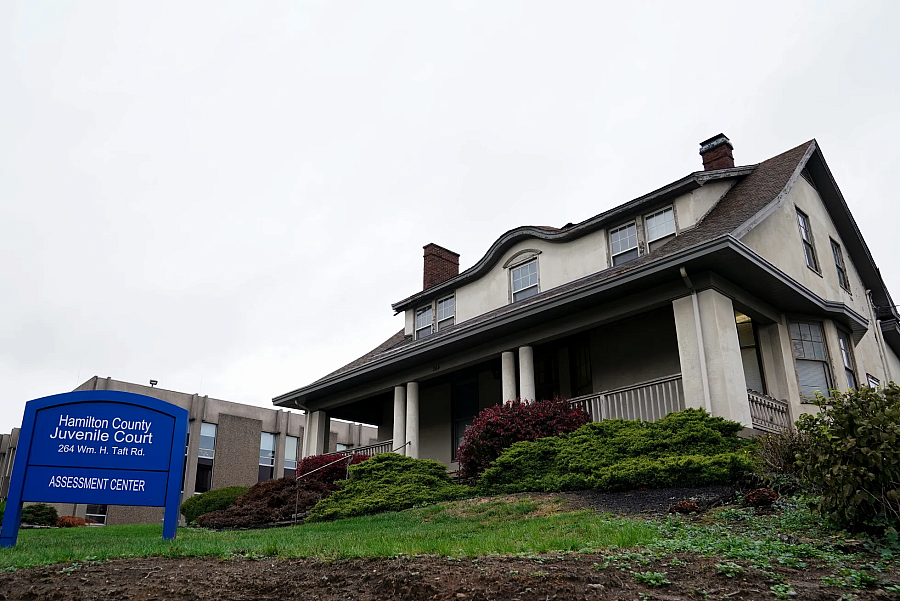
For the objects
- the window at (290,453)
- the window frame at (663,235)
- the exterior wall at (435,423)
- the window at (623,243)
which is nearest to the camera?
the window frame at (663,235)

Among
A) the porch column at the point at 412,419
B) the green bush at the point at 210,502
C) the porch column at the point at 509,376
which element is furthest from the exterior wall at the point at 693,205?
the green bush at the point at 210,502

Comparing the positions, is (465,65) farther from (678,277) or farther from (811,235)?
(811,235)

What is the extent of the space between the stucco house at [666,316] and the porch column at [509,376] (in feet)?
0.11

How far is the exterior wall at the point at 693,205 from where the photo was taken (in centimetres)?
1534

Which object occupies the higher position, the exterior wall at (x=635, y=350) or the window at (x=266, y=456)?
the window at (x=266, y=456)

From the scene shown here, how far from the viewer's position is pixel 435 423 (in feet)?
66.7

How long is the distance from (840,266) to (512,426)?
10.7 metres

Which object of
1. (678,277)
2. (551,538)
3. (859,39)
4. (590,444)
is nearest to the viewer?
(551,538)

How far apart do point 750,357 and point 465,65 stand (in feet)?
31.5

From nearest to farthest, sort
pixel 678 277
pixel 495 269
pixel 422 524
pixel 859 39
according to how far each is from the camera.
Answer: pixel 422 524 < pixel 678 277 < pixel 859 39 < pixel 495 269

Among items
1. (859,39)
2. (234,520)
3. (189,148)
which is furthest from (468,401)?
(859,39)

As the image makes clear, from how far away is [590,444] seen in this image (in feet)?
38.3

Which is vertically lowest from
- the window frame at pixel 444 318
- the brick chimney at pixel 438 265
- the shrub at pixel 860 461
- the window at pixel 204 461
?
the shrub at pixel 860 461

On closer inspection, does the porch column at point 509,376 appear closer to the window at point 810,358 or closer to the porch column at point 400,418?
the porch column at point 400,418
